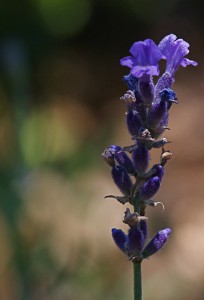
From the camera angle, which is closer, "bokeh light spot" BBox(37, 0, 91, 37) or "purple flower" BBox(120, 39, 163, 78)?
"purple flower" BBox(120, 39, 163, 78)

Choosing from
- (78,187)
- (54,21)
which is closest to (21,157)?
(78,187)

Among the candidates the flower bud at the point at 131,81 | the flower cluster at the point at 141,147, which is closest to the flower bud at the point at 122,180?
the flower cluster at the point at 141,147

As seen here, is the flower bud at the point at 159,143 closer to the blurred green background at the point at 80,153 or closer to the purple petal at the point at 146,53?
the purple petal at the point at 146,53

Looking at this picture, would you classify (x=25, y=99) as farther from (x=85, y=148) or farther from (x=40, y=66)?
(x=40, y=66)

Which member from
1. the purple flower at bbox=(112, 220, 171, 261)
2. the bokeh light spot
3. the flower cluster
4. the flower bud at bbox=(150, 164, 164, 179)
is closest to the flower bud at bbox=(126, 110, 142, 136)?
the flower cluster

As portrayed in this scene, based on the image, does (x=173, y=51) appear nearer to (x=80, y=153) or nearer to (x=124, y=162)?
(x=124, y=162)

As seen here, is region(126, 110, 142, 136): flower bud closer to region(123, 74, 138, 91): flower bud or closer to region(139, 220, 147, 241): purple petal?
region(123, 74, 138, 91): flower bud
